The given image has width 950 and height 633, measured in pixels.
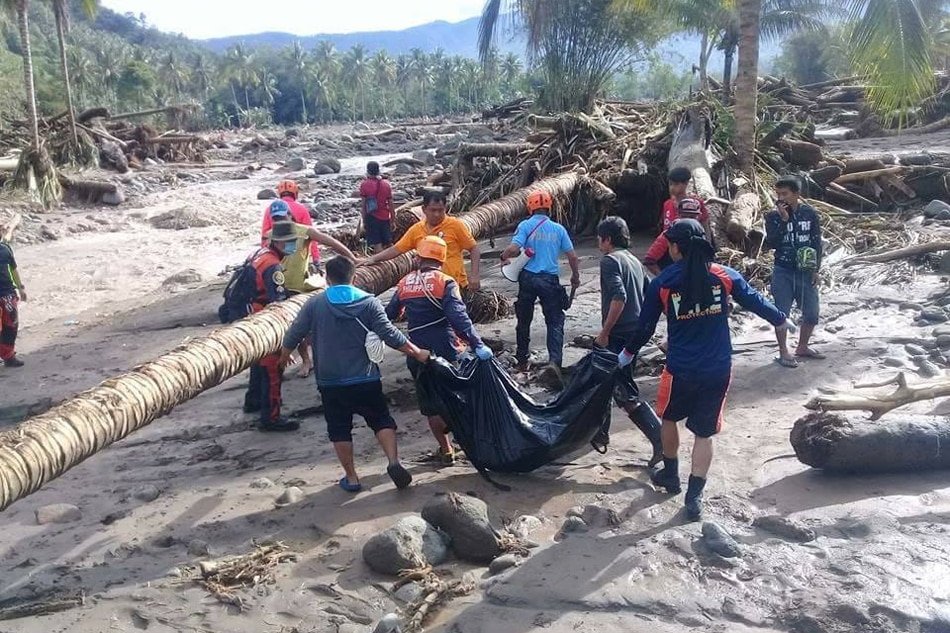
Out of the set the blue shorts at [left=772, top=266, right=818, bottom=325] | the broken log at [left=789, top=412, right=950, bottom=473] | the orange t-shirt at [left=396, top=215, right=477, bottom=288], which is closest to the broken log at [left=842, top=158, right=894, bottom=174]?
the blue shorts at [left=772, top=266, right=818, bottom=325]

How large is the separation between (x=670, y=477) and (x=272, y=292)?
334cm

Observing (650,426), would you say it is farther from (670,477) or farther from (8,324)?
(8,324)

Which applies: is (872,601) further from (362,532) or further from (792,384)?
(792,384)

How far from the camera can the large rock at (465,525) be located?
419 centimetres

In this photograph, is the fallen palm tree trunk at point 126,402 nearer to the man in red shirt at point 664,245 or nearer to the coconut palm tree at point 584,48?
the man in red shirt at point 664,245

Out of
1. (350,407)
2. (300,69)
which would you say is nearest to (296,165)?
(350,407)

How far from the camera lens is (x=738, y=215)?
31.1 ft

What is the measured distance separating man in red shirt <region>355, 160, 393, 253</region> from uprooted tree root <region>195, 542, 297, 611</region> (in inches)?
279

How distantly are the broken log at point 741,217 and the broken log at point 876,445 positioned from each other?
4.76 m

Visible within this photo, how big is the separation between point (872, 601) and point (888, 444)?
1.34 m

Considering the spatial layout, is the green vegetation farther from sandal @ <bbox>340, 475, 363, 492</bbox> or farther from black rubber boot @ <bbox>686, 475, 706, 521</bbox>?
black rubber boot @ <bbox>686, 475, 706, 521</bbox>

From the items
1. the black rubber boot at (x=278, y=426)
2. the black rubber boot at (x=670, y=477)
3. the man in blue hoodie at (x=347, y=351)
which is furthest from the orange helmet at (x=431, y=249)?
the black rubber boot at (x=278, y=426)

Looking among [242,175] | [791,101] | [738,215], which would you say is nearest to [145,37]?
[242,175]

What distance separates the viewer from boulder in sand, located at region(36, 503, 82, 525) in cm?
510
